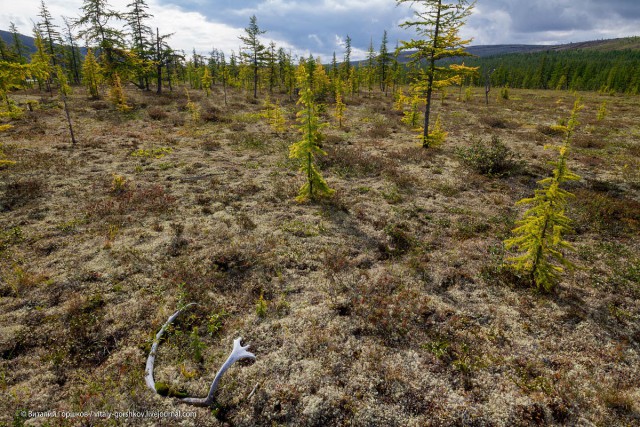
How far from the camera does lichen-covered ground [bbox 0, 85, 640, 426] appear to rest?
5738 mm

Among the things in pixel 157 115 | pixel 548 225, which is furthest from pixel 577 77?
pixel 548 225

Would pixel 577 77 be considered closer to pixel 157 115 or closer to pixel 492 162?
pixel 492 162

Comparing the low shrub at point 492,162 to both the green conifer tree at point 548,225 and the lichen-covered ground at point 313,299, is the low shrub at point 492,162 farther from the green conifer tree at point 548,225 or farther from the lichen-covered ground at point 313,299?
the green conifer tree at point 548,225

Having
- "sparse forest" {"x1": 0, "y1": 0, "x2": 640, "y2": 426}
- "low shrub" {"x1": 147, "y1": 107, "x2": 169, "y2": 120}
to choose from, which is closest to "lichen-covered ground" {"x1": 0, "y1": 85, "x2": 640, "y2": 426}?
"sparse forest" {"x1": 0, "y1": 0, "x2": 640, "y2": 426}

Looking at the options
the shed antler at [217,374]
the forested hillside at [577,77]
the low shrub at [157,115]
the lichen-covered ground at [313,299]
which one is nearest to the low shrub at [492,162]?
the lichen-covered ground at [313,299]

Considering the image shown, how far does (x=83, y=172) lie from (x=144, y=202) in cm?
672

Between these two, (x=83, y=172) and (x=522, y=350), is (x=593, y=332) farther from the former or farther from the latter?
(x=83, y=172)

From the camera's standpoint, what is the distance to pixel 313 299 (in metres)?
8.40

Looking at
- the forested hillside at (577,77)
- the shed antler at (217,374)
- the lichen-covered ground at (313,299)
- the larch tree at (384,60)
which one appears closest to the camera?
the shed antler at (217,374)

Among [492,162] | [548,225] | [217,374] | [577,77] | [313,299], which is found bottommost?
→ [313,299]

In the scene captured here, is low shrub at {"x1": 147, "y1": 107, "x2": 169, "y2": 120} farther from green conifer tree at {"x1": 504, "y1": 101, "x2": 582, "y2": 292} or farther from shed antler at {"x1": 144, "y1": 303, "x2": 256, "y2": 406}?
green conifer tree at {"x1": 504, "y1": 101, "x2": 582, "y2": 292}

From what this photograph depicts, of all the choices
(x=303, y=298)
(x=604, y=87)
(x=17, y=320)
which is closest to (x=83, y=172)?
(x=17, y=320)

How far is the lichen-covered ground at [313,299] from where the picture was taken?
5.74 meters

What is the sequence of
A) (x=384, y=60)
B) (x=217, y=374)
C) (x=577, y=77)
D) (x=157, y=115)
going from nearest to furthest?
(x=217, y=374), (x=157, y=115), (x=384, y=60), (x=577, y=77)
